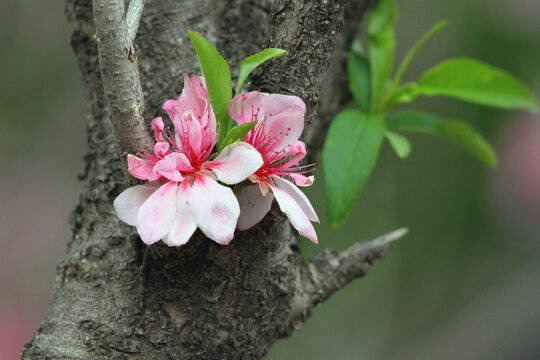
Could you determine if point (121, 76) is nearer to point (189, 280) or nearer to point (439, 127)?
point (189, 280)

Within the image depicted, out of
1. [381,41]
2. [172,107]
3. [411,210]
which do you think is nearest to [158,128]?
[172,107]

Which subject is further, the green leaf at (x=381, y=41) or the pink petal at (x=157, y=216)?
the green leaf at (x=381, y=41)

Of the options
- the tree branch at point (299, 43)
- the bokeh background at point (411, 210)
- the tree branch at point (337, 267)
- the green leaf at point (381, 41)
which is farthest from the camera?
the bokeh background at point (411, 210)

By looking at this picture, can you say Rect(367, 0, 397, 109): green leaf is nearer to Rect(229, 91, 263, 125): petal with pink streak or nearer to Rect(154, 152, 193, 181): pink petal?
Rect(229, 91, 263, 125): petal with pink streak

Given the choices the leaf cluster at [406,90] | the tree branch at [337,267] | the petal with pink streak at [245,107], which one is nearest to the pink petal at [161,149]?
the petal with pink streak at [245,107]

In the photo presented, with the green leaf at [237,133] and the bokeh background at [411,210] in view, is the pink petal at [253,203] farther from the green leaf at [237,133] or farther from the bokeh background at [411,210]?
the bokeh background at [411,210]
